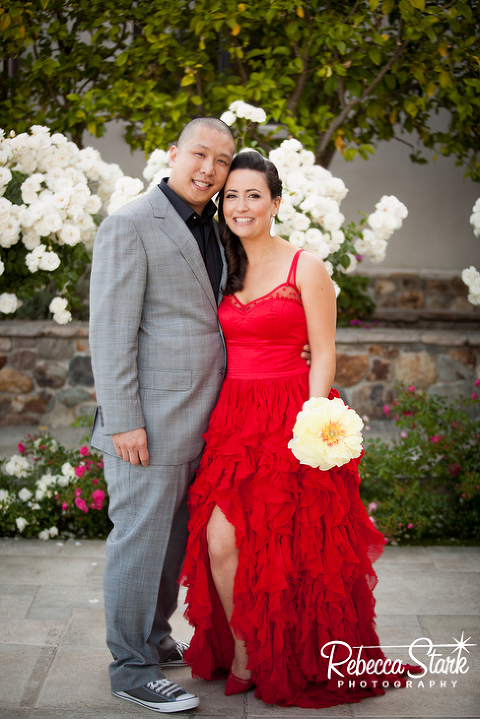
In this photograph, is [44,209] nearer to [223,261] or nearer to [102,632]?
[223,261]

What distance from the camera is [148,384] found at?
2383 mm

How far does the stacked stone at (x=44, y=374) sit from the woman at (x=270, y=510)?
3149mm

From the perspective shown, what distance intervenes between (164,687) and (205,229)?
1735 millimetres

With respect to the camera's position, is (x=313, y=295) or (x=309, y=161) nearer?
(x=313, y=295)

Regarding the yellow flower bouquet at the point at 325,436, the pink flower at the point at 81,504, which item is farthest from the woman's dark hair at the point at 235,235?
the pink flower at the point at 81,504

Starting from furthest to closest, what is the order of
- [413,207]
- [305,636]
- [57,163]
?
[413,207], [57,163], [305,636]

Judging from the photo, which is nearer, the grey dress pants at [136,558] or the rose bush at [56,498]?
the grey dress pants at [136,558]

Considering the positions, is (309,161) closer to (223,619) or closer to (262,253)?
(262,253)

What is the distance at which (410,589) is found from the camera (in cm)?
331

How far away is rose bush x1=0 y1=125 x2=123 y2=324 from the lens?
334 centimetres

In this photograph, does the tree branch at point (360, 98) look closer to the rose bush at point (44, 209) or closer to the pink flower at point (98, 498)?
the rose bush at point (44, 209)

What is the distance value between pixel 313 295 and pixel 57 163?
1.87 m

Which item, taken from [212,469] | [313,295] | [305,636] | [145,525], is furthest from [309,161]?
[305,636]

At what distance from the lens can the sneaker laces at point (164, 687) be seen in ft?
7.63
